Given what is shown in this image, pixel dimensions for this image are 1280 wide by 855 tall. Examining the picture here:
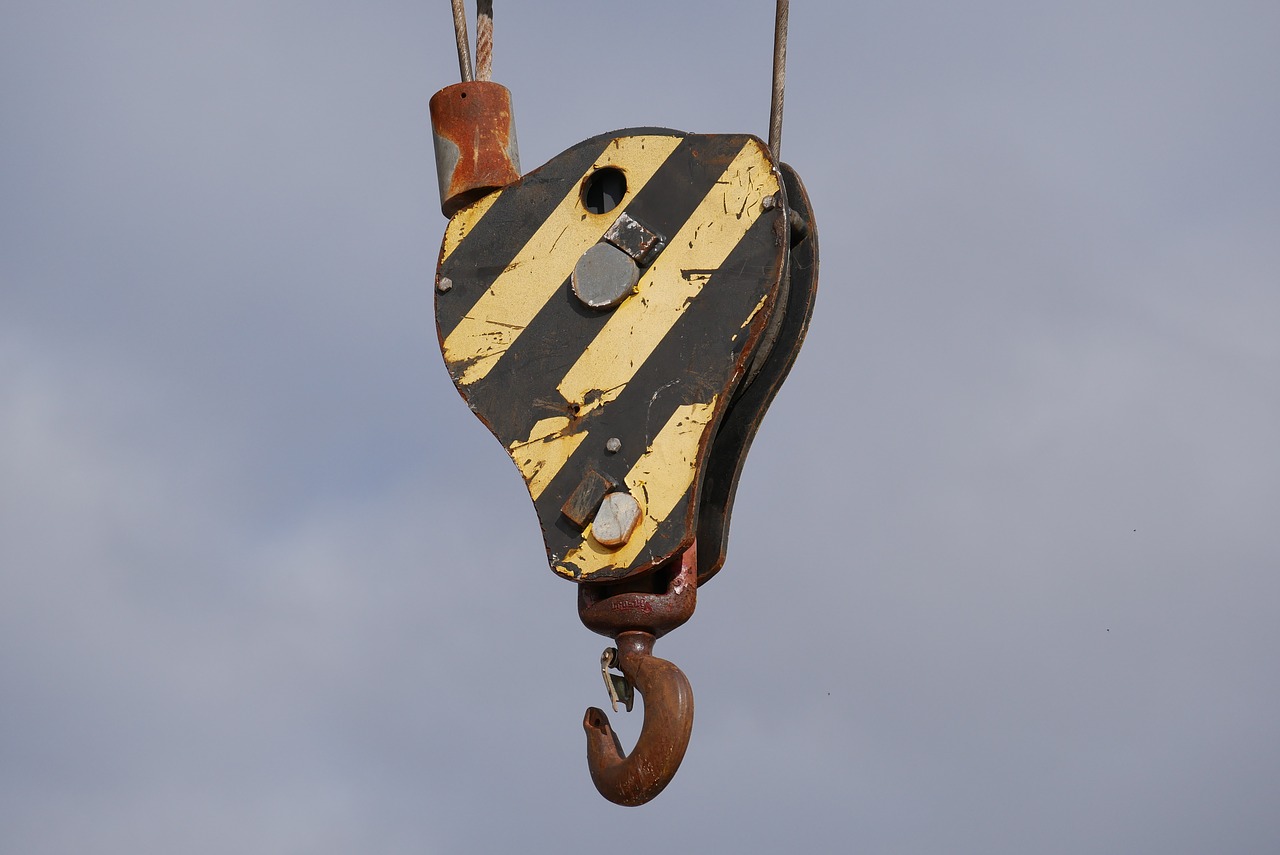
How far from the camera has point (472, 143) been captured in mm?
5516

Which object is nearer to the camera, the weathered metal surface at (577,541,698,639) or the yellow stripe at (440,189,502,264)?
the weathered metal surface at (577,541,698,639)

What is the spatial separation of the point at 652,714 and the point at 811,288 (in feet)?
3.15

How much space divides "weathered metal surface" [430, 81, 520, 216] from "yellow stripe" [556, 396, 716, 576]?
748 millimetres

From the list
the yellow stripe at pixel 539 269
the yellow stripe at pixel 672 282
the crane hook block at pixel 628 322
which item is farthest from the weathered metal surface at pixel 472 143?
the yellow stripe at pixel 672 282

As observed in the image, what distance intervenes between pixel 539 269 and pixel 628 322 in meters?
0.26

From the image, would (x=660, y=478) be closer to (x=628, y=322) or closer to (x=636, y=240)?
(x=628, y=322)

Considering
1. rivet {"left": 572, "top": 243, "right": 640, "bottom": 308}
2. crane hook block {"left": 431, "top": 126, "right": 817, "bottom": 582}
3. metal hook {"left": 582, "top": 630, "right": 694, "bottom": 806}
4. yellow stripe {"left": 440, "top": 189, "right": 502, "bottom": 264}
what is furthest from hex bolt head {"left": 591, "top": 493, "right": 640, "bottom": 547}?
yellow stripe {"left": 440, "top": 189, "right": 502, "bottom": 264}

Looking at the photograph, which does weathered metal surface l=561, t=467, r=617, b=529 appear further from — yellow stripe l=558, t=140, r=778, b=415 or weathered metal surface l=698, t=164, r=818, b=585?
A: weathered metal surface l=698, t=164, r=818, b=585

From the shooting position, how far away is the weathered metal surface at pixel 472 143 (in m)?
5.50

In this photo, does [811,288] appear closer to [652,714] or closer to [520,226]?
[520,226]

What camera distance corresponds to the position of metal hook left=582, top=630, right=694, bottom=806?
198 inches

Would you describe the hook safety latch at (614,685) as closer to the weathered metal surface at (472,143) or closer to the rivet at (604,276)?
the rivet at (604,276)

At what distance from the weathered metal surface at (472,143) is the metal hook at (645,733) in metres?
1.03

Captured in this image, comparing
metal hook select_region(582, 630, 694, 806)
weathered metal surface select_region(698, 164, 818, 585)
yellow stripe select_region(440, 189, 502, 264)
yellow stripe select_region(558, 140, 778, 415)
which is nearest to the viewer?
metal hook select_region(582, 630, 694, 806)
